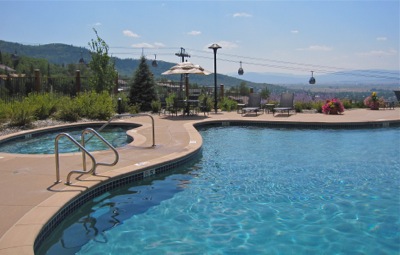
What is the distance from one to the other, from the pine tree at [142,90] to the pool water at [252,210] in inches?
359

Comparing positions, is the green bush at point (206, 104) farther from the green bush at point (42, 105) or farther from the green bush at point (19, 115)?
the green bush at point (19, 115)

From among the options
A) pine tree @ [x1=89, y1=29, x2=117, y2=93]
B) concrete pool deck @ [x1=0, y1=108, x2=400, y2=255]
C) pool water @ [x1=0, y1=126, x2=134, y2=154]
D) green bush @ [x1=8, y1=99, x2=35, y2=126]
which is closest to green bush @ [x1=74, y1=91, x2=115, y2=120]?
pool water @ [x1=0, y1=126, x2=134, y2=154]

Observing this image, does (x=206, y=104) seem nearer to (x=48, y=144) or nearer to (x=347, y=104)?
(x=347, y=104)

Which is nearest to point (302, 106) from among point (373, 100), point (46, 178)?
point (373, 100)

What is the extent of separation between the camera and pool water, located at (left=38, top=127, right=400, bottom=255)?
4.24 metres

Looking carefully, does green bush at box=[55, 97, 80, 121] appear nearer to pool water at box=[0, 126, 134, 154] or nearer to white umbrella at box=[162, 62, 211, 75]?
pool water at box=[0, 126, 134, 154]

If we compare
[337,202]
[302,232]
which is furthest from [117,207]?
[337,202]

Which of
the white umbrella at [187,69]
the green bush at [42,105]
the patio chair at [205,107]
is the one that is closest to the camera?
the green bush at [42,105]

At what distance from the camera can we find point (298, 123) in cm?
1270

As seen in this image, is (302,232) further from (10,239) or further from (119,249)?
(10,239)

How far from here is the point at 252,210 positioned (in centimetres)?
524

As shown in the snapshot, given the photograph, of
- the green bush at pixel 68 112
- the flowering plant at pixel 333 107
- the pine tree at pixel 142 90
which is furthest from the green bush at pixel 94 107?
the flowering plant at pixel 333 107

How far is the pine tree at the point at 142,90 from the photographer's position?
17.0 m

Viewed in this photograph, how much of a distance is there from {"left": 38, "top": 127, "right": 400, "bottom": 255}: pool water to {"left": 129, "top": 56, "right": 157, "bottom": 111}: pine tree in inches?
359
